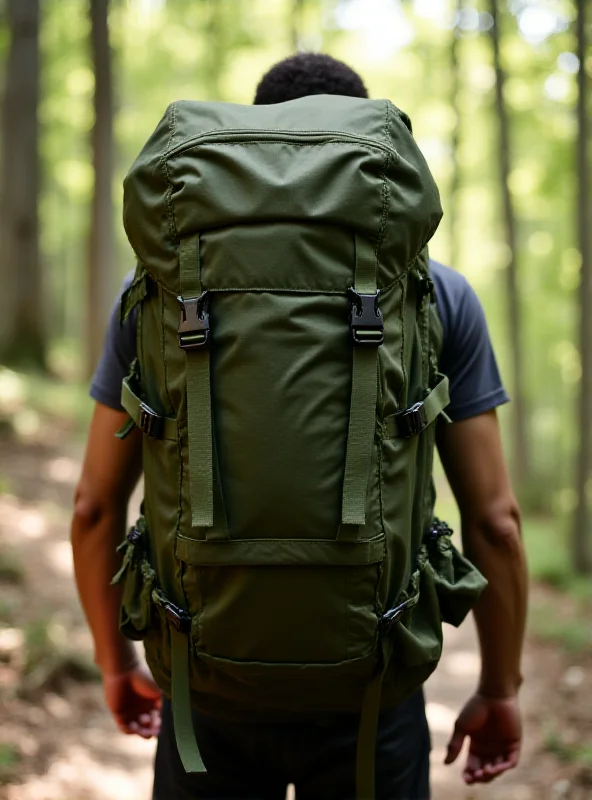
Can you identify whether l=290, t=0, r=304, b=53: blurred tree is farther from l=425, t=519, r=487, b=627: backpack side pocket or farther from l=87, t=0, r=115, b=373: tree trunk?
l=425, t=519, r=487, b=627: backpack side pocket

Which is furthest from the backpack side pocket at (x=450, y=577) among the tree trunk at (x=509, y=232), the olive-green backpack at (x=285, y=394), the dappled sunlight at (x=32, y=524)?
the tree trunk at (x=509, y=232)

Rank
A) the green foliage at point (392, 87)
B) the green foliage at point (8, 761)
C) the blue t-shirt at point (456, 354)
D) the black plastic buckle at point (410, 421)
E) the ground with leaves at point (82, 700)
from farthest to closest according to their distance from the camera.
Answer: the green foliage at point (392, 87), the ground with leaves at point (82, 700), the green foliage at point (8, 761), the blue t-shirt at point (456, 354), the black plastic buckle at point (410, 421)

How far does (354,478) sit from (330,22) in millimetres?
14315

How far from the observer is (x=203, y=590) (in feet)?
5.16

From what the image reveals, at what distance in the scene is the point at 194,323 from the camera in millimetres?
1511

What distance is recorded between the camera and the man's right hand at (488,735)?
2.06m

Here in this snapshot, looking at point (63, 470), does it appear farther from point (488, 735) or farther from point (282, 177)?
point (282, 177)

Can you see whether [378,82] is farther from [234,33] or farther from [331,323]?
[331,323]

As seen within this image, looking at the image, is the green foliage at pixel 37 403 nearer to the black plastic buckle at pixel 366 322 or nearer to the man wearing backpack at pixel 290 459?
the man wearing backpack at pixel 290 459

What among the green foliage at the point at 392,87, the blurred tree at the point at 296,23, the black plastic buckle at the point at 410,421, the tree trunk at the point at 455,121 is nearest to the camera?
the black plastic buckle at the point at 410,421

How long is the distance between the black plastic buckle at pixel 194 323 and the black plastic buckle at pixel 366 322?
28 centimetres

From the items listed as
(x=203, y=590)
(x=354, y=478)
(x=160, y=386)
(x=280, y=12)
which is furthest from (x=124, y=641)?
(x=280, y=12)

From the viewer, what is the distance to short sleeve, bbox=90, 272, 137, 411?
1.89 metres

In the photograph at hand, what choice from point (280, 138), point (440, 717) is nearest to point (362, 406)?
point (280, 138)
